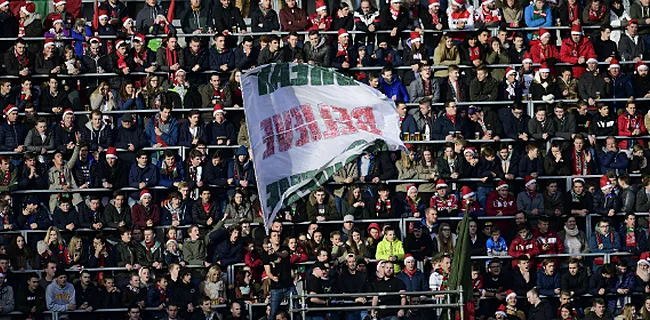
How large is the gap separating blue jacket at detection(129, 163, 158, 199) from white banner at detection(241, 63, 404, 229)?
5360mm

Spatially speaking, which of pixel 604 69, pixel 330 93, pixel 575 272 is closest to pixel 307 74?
pixel 330 93

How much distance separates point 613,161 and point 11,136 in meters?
10.3

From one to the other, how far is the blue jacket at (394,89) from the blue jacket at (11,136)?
6188 millimetres

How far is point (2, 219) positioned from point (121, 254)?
212cm

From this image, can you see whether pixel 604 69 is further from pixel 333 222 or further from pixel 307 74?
pixel 307 74

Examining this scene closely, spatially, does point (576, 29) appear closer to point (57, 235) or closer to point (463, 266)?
point (463, 266)

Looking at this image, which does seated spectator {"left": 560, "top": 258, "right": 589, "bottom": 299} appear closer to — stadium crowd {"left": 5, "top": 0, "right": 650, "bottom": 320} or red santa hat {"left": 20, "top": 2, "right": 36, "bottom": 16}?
stadium crowd {"left": 5, "top": 0, "right": 650, "bottom": 320}

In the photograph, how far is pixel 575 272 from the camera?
81.4ft

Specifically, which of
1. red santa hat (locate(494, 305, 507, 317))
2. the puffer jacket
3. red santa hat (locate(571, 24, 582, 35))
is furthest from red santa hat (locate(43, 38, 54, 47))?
red santa hat (locate(571, 24, 582, 35))

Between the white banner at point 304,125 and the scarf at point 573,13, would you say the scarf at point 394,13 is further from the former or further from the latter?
the white banner at point 304,125

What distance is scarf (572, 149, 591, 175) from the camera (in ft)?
86.5

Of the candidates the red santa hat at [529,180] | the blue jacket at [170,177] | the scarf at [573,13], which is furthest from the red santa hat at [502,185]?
the blue jacket at [170,177]

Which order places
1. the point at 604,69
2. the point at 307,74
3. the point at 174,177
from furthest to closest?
1. the point at 604,69
2. the point at 174,177
3. the point at 307,74

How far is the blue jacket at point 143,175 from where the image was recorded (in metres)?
25.6
